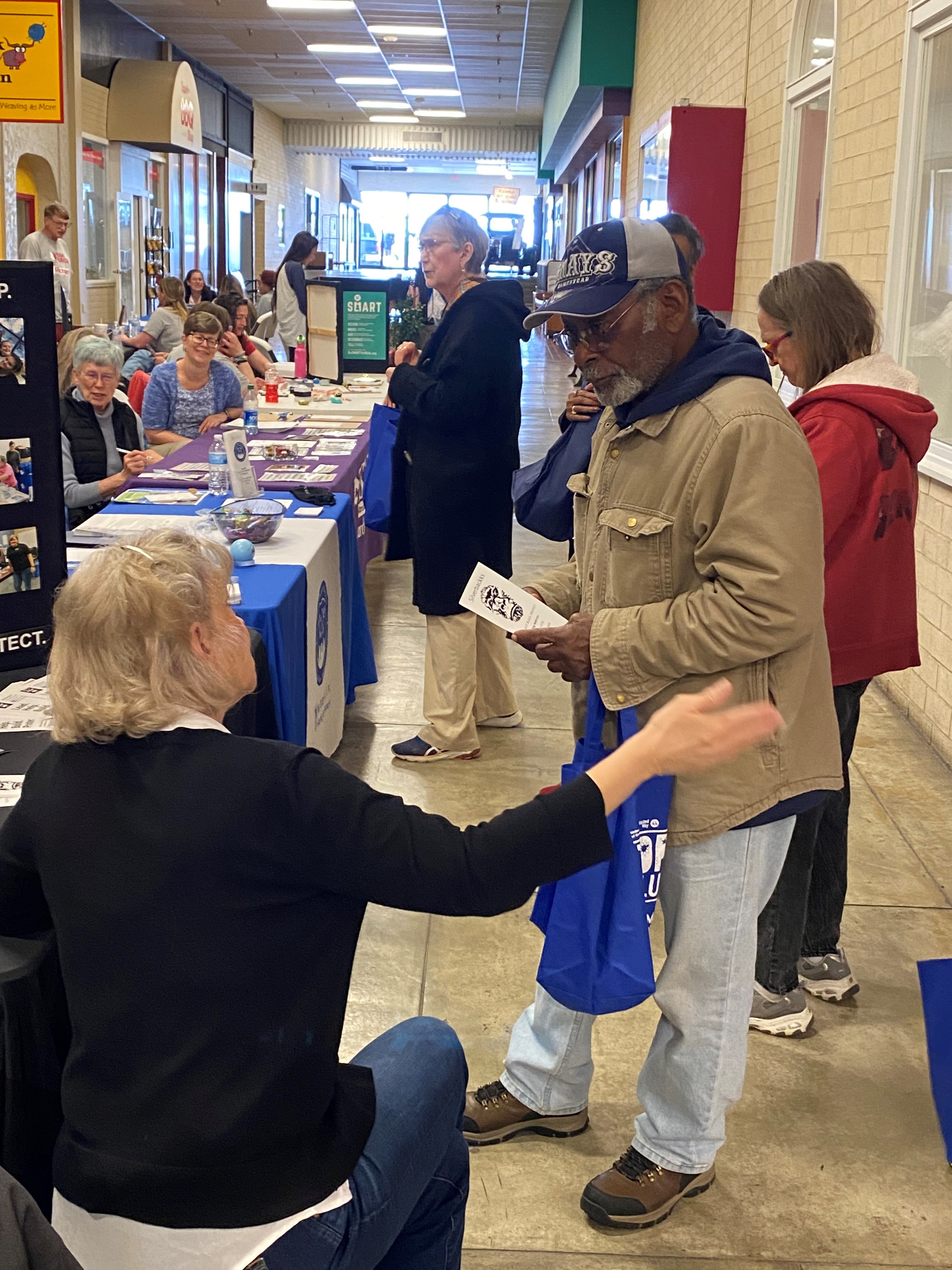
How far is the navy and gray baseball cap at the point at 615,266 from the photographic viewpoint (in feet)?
5.97

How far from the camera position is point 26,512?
2430 mm

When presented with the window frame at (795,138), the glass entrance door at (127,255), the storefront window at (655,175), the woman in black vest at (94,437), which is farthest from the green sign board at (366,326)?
the glass entrance door at (127,255)

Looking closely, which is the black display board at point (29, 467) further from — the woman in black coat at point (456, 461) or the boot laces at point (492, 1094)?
the woman in black coat at point (456, 461)

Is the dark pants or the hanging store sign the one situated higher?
the hanging store sign

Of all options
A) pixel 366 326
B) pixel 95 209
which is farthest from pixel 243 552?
pixel 95 209

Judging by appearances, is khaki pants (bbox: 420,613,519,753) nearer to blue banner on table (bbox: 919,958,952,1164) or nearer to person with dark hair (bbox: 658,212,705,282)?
person with dark hair (bbox: 658,212,705,282)

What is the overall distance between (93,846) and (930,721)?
3962 millimetres

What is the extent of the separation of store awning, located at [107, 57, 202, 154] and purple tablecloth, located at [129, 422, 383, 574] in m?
11.6

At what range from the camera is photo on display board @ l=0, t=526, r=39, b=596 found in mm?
2418

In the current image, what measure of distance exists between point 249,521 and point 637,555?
6.91 ft

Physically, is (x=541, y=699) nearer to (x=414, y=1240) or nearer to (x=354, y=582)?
(x=354, y=582)

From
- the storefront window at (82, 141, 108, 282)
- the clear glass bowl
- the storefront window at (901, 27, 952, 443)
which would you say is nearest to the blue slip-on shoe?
the clear glass bowl

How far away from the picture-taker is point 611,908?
2.03 meters

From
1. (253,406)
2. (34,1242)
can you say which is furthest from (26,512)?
(253,406)
